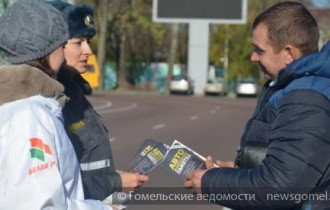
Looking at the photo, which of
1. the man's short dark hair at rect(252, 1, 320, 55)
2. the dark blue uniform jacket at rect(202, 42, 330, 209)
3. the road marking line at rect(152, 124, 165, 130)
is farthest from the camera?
the road marking line at rect(152, 124, 165, 130)

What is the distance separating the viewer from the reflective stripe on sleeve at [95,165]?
12.0 feet

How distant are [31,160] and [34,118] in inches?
5.4

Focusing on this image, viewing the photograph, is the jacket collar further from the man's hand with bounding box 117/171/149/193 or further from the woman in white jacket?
the man's hand with bounding box 117/171/149/193

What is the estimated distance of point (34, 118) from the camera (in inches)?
102

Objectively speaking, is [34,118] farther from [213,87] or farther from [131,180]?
[213,87]

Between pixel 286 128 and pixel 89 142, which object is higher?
pixel 286 128

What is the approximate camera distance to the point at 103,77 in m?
67.6

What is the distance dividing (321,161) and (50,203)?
0.95 meters

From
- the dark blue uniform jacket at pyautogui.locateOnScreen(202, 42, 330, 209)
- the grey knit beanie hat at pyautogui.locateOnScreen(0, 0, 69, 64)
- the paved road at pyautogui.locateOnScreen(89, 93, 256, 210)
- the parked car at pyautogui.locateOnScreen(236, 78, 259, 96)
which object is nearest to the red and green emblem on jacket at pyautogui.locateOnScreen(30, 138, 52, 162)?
the grey knit beanie hat at pyautogui.locateOnScreen(0, 0, 69, 64)

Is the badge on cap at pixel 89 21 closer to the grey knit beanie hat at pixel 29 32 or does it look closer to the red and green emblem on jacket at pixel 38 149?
the grey knit beanie hat at pixel 29 32

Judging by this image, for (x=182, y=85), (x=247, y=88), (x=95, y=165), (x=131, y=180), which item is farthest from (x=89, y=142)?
(x=247, y=88)

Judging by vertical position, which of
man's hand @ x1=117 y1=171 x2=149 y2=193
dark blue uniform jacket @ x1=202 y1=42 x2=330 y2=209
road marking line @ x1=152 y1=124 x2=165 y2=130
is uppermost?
dark blue uniform jacket @ x1=202 y1=42 x2=330 y2=209

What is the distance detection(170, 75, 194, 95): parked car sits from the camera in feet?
200

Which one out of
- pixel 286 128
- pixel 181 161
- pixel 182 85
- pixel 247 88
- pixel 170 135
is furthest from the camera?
pixel 247 88
